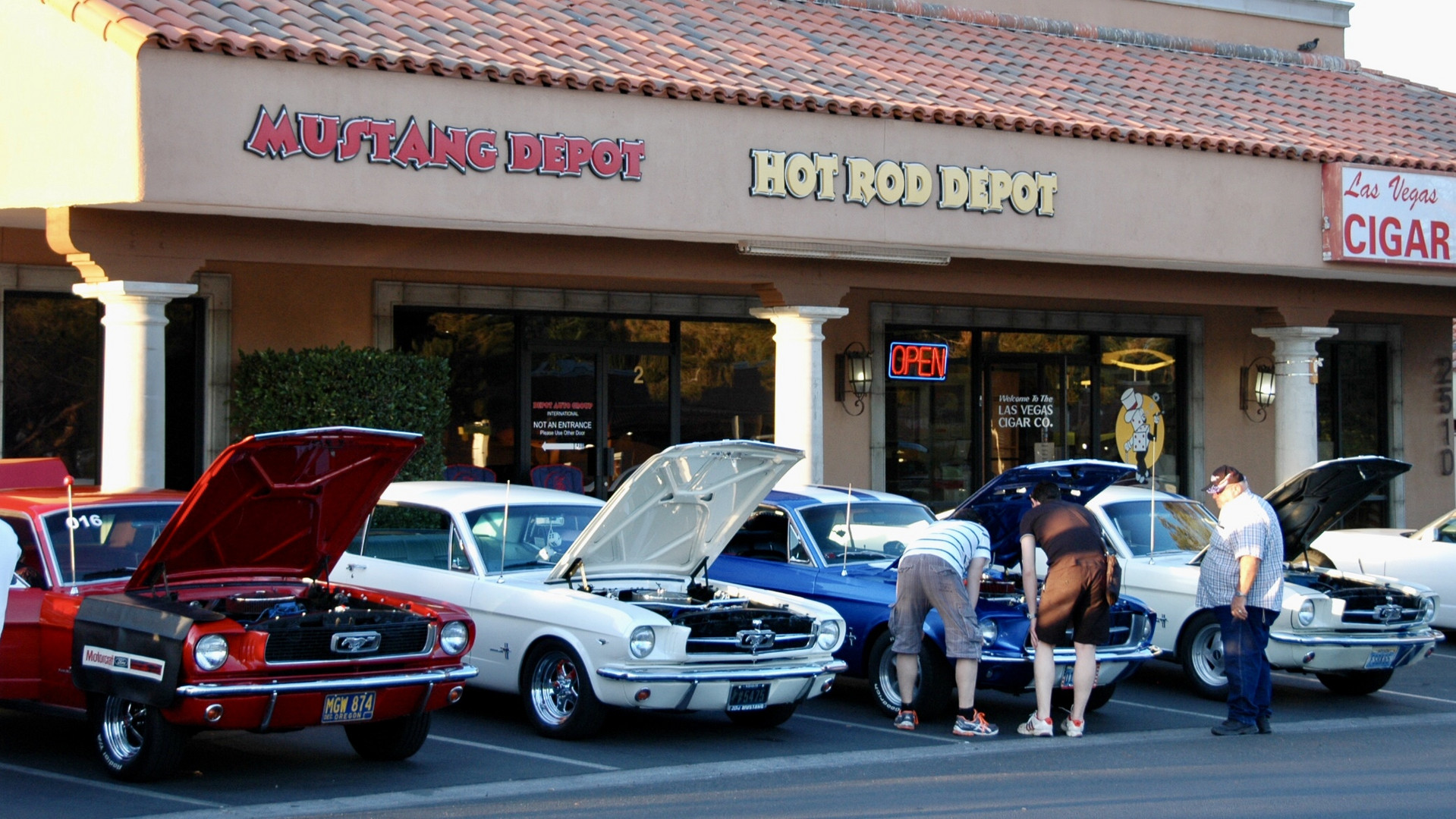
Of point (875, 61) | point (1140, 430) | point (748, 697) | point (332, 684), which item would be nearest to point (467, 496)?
point (748, 697)

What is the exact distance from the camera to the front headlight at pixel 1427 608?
11.1 meters

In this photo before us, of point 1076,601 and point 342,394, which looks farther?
point 342,394

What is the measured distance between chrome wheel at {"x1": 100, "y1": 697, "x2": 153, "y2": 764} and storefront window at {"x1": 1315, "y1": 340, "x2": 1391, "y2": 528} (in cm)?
1734

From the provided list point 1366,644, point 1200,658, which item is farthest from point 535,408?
point 1366,644

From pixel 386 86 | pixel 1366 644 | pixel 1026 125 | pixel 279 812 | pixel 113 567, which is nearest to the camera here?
pixel 279 812

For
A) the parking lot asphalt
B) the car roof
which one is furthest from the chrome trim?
the car roof

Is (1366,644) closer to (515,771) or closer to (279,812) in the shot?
(515,771)

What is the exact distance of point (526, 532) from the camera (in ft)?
32.1

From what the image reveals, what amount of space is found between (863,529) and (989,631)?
1.75 metres

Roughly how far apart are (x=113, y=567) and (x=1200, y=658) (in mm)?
7413

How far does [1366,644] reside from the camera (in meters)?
10.6

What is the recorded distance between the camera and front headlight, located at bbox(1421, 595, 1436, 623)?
1105 centimetres

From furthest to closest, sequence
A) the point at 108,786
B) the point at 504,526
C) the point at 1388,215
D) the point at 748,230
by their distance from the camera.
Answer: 1. the point at 1388,215
2. the point at 748,230
3. the point at 504,526
4. the point at 108,786

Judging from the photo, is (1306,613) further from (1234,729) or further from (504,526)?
(504,526)
